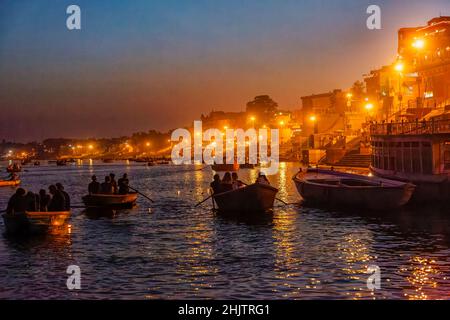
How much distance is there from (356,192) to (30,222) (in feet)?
66.0

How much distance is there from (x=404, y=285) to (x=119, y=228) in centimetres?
1765

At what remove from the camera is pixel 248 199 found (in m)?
35.0

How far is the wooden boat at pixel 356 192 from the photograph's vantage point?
35.9 meters

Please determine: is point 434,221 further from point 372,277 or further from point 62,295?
point 62,295

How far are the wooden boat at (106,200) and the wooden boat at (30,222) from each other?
412 inches

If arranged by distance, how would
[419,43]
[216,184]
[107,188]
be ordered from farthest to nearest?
1. [419,43]
2. [107,188]
3. [216,184]

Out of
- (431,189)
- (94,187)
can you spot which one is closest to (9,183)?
(94,187)

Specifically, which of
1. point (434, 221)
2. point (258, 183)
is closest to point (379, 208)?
point (434, 221)

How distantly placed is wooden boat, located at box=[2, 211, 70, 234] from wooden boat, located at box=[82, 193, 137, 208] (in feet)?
34.3

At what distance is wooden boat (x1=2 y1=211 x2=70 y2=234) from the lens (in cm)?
2664

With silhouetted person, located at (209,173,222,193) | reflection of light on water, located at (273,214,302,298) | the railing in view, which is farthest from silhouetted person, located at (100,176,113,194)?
the railing

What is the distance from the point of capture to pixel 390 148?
148 feet

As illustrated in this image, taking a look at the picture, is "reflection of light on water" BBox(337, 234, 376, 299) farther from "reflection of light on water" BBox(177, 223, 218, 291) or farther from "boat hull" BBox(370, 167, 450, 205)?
"boat hull" BBox(370, 167, 450, 205)

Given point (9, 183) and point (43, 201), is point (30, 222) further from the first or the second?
point (9, 183)
